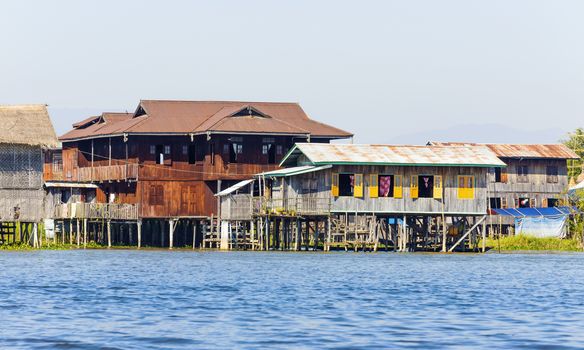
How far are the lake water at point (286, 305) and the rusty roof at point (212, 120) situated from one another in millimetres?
17786

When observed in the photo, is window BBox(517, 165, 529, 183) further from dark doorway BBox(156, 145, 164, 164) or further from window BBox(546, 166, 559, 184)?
dark doorway BBox(156, 145, 164, 164)

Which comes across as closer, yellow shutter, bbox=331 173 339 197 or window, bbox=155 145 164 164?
yellow shutter, bbox=331 173 339 197

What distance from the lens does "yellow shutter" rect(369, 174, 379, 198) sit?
204ft

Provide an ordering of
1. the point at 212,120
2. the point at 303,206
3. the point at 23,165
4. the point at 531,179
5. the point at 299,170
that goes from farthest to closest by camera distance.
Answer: the point at 531,179
the point at 212,120
the point at 303,206
the point at 299,170
the point at 23,165

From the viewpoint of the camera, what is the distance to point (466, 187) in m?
63.8

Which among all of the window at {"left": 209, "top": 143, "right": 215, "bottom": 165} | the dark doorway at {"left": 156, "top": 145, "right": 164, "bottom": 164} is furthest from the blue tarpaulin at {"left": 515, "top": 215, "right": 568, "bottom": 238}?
the dark doorway at {"left": 156, "top": 145, "right": 164, "bottom": 164}

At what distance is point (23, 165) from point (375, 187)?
1699 cm

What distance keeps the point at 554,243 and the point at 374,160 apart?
15193 mm

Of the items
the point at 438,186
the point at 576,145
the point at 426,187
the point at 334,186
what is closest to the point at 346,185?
the point at 334,186

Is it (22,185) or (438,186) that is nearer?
(22,185)

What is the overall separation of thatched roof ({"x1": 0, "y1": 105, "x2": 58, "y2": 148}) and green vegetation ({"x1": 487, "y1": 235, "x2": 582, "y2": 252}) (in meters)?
26.1

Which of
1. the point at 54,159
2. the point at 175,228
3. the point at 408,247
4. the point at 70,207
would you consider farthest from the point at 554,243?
the point at 54,159

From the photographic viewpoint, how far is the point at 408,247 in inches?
2670

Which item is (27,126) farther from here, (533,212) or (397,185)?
(533,212)
